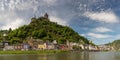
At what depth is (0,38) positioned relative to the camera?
16200 centimetres

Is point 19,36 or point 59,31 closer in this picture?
point 19,36

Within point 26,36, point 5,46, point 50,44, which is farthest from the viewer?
point 26,36

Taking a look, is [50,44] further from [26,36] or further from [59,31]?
[59,31]

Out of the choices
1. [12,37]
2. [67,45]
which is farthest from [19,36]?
[67,45]

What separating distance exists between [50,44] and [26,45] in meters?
20.5

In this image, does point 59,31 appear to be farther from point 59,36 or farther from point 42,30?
point 42,30

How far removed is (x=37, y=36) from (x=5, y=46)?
35148mm

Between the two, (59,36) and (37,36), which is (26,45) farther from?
(59,36)

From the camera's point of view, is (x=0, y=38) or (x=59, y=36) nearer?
(x=0, y=38)

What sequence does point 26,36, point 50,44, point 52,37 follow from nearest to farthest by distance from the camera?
point 50,44 < point 26,36 < point 52,37

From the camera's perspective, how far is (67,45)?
17912 centimetres

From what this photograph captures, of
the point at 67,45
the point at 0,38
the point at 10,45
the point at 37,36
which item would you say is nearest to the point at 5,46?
the point at 10,45

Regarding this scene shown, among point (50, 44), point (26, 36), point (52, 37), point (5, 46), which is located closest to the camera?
point (5, 46)

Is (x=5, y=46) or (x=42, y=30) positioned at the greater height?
(x=42, y=30)
